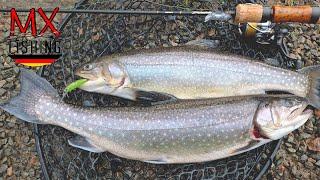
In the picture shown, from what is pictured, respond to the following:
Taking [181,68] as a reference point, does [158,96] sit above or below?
below

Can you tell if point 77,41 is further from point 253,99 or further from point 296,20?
point 296,20

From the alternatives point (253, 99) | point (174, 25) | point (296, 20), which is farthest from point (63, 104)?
point (296, 20)

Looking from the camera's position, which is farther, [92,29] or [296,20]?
[92,29]

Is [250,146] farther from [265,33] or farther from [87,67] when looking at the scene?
[87,67]

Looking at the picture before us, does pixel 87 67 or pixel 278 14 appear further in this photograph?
pixel 87 67

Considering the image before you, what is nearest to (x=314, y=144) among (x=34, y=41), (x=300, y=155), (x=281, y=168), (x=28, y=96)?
(x=300, y=155)

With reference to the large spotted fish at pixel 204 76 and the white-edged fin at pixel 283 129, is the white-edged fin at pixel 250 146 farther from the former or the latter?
the large spotted fish at pixel 204 76
